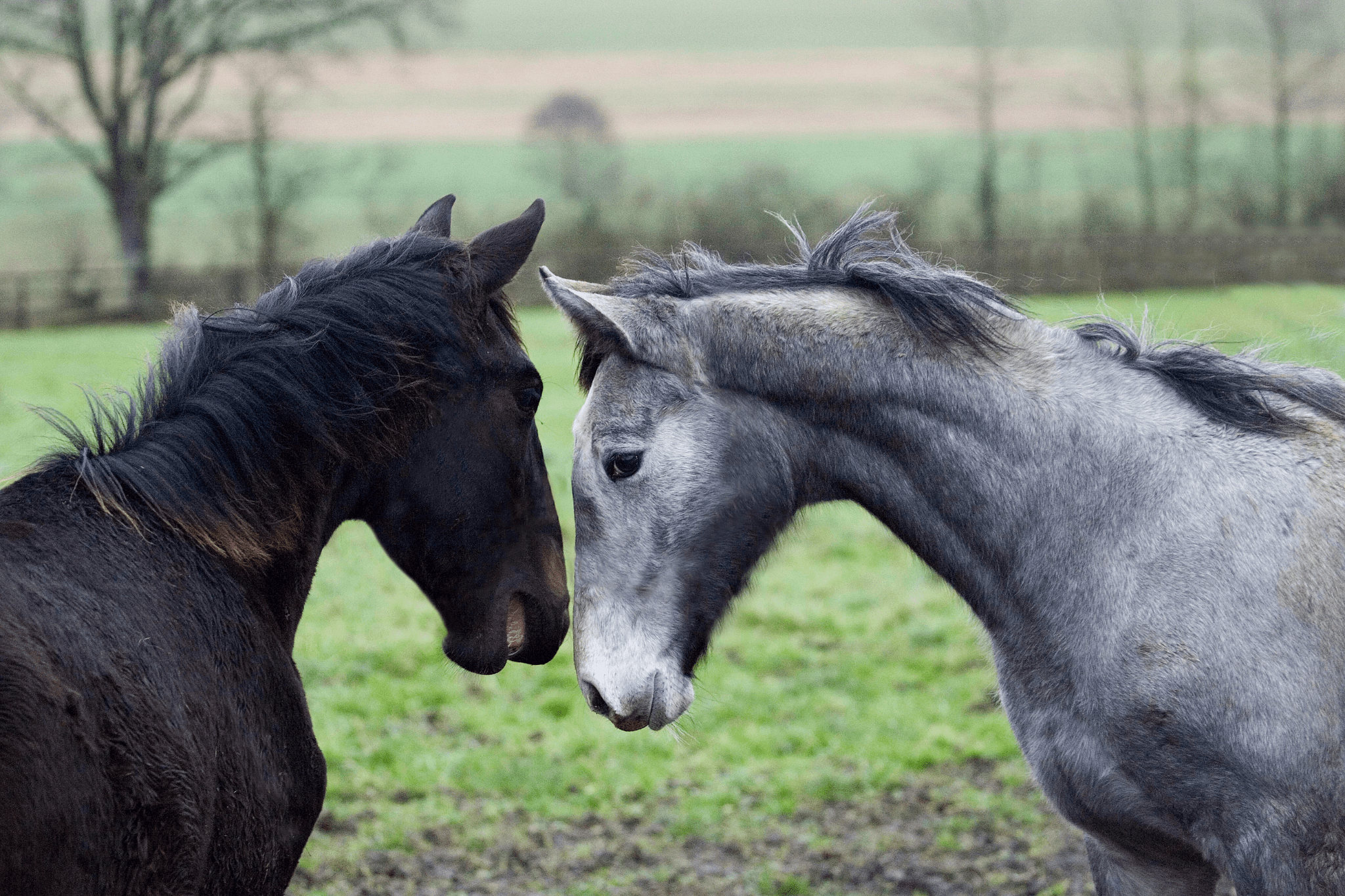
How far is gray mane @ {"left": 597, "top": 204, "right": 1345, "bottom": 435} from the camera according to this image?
2.76 metres

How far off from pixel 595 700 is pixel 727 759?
3.48 m

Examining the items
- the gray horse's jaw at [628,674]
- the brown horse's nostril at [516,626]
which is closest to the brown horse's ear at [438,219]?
the brown horse's nostril at [516,626]

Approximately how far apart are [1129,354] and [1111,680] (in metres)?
0.88

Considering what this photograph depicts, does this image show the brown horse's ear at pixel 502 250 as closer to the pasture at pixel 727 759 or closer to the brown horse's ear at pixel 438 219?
the brown horse's ear at pixel 438 219

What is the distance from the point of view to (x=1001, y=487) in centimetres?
273

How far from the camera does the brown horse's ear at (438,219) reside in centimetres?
330

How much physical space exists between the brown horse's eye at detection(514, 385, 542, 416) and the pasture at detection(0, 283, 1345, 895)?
14.1 inches

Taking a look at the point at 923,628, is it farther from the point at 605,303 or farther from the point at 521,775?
the point at 605,303

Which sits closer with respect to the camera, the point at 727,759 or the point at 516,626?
the point at 516,626

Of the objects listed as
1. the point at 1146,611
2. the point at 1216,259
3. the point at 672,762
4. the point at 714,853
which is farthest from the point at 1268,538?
the point at 1216,259

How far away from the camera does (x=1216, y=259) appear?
15.7 m

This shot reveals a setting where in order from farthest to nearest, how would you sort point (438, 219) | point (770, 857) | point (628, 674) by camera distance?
point (770, 857) → point (438, 219) → point (628, 674)

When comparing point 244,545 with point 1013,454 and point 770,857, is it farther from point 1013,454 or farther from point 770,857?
point 770,857

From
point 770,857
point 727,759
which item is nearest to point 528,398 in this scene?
point 770,857
